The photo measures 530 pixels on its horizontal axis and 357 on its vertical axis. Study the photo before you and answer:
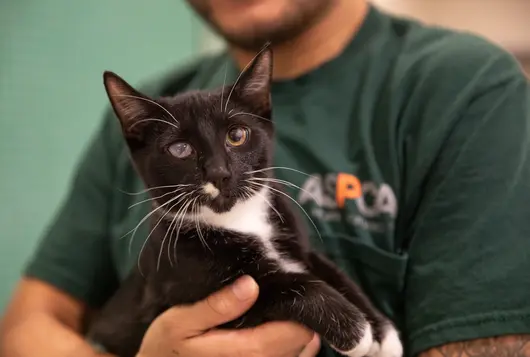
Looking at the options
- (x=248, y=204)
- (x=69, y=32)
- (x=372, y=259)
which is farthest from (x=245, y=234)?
(x=69, y=32)

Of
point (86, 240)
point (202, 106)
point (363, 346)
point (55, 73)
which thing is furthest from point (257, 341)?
point (55, 73)

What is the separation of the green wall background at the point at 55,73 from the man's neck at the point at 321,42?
0.39 meters

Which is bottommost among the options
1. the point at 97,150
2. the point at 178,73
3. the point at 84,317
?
the point at 84,317

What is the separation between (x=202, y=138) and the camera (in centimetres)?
71

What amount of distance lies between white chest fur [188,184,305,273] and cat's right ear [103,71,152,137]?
0.17 meters

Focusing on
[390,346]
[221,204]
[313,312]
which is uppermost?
[221,204]

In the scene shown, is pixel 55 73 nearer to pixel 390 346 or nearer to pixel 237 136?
pixel 237 136

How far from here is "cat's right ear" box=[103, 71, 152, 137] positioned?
0.66m

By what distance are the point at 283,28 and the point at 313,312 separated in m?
0.58

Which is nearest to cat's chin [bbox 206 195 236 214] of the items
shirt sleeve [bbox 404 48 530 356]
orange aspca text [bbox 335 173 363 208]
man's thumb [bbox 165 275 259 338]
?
man's thumb [bbox 165 275 259 338]

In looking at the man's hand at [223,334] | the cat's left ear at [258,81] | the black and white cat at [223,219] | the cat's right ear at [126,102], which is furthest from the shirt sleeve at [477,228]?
the cat's right ear at [126,102]

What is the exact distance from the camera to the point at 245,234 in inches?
32.1

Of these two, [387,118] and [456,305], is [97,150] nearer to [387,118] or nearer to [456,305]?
[387,118]

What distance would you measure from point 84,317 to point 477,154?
0.89 metres
